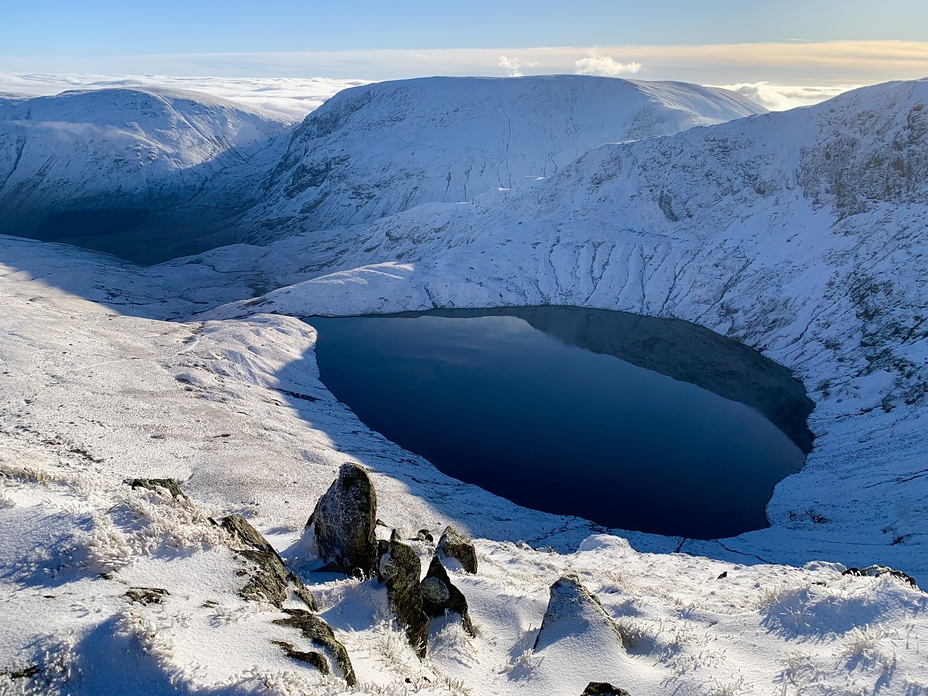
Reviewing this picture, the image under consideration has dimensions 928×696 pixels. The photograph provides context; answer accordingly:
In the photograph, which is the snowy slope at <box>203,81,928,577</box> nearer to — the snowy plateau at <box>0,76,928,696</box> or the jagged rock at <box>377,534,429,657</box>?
the snowy plateau at <box>0,76,928,696</box>

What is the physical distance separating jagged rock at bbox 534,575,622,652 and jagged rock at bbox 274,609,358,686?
21.6ft

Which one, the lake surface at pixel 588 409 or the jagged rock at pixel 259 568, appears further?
the lake surface at pixel 588 409

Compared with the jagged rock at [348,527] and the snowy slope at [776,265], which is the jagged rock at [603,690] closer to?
the jagged rock at [348,527]

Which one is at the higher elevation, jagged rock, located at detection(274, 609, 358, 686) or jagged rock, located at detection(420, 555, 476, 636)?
jagged rock, located at detection(274, 609, 358, 686)

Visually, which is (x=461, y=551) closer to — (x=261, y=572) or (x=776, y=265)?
(x=261, y=572)

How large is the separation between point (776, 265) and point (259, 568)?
114 meters

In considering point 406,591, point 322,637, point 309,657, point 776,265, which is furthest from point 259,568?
point 776,265

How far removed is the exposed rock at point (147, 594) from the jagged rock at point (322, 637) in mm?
2600

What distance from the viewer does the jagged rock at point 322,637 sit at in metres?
12.6

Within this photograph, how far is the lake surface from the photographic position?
2302 inches

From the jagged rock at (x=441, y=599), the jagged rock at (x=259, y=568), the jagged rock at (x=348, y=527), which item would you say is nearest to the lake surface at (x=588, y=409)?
the jagged rock at (x=348, y=527)

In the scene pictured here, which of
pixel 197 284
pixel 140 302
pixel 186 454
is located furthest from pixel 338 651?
pixel 197 284

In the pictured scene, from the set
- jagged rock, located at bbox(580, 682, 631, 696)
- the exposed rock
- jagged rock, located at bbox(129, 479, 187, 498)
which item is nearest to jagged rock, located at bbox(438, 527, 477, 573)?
jagged rock, located at bbox(129, 479, 187, 498)

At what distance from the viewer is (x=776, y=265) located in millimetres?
108062
